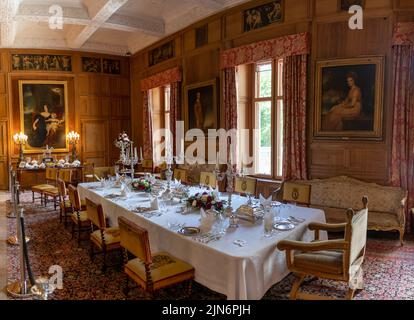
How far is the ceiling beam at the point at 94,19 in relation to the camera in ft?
24.4

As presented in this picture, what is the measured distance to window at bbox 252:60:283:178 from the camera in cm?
719

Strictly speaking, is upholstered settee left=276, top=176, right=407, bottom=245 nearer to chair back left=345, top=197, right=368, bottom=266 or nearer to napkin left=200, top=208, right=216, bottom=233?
chair back left=345, top=197, right=368, bottom=266

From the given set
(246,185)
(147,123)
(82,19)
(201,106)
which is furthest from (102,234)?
(147,123)

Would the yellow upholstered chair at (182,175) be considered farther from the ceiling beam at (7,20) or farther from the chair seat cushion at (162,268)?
the ceiling beam at (7,20)

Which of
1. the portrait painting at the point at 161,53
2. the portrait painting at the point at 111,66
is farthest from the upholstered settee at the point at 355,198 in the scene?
the portrait painting at the point at 111,66

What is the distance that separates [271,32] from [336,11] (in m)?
1.31

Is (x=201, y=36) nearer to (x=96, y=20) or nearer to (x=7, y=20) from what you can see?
(x=96, y=20)

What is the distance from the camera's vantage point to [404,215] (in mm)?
5328

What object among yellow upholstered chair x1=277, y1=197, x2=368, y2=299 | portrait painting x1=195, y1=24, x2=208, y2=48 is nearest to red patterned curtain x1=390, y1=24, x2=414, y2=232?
yellow upholstered chair x1=277, y1=197, x2=368, y2=299

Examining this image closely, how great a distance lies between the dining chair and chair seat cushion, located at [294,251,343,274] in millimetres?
1079

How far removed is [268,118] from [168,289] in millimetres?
4717

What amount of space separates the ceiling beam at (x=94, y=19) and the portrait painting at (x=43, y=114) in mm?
1653

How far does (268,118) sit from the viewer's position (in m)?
7.53

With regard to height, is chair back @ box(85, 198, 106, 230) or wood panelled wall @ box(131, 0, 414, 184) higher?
wood panelled wall @ box(131, 0, 414, 184)
